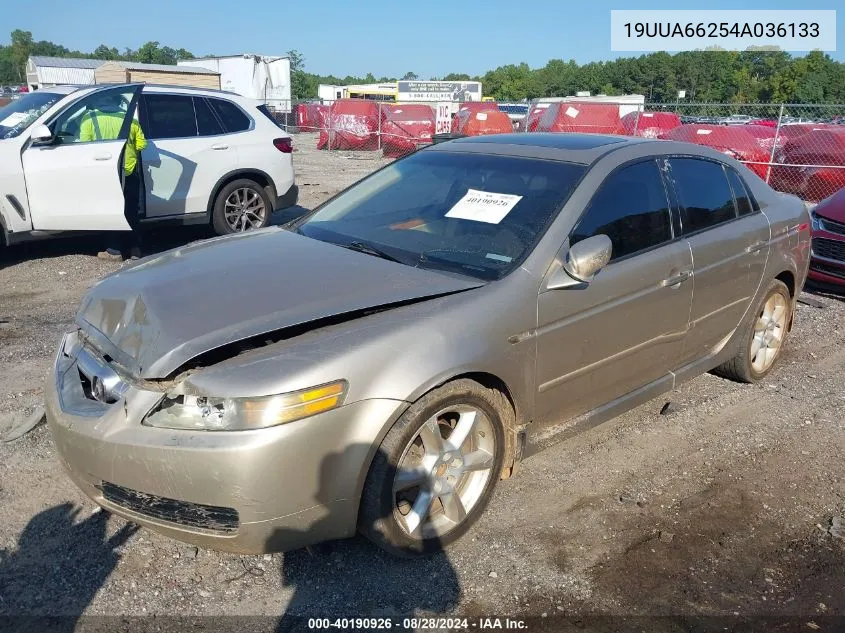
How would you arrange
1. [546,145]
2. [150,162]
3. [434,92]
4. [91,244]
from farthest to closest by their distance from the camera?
[434,92] < [91,244] < [150,162] < [546,145]

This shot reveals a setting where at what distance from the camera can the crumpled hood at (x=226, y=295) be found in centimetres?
257

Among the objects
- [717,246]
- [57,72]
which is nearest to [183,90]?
[717,246]

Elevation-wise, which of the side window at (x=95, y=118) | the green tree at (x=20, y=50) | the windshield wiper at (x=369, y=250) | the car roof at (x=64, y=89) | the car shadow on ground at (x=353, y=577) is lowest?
the car shadow on ground at (x=353, y=577)

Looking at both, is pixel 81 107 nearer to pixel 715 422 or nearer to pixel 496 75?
pixel 715 422

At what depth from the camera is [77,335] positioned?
3111 mm

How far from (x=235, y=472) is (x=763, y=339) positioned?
153 inches

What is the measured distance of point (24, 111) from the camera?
716 cm

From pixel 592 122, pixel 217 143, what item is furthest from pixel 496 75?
pixel 217 143

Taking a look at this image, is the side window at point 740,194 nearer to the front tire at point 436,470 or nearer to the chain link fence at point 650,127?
the front tire at point 436,470

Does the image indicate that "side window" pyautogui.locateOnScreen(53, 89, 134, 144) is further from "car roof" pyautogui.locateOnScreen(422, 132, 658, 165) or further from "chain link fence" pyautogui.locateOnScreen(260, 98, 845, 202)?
"car roof" pyautogui.locateOnScreen(422, 132, 658, 165)

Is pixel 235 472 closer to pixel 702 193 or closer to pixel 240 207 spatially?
pixel 702 193

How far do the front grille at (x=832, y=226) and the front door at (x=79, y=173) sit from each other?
704cm

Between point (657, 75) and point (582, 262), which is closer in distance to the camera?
point (582, 262)

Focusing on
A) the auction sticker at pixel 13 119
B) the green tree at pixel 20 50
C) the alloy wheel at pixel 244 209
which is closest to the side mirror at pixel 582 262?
the alloy wheel at pixel 244 209
